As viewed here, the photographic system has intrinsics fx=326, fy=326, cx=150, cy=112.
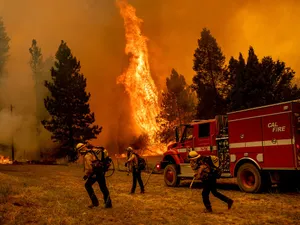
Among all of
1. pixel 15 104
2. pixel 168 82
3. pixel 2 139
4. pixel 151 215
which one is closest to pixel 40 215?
pixel 151 215

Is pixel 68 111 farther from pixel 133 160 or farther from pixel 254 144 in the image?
pixel 254 144

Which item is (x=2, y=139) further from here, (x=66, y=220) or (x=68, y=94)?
(x=66, y=220)

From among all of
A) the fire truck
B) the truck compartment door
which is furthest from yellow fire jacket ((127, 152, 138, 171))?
the truck compartment door

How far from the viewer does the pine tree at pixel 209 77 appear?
3909 centimetres

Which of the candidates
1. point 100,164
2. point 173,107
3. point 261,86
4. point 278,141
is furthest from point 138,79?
point 100,164

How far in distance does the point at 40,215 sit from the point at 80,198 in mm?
Result: 3344

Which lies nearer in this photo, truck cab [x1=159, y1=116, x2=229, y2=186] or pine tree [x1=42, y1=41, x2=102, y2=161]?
truck cab [x1=159, y1=116, x2=229, y2=186]

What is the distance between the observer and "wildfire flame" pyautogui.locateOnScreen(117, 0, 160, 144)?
167ft

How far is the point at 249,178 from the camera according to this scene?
13.6 metres

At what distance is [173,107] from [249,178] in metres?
30.6

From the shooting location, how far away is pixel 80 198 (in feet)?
39.8

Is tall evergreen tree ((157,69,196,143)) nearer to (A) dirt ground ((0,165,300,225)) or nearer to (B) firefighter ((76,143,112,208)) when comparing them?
(A) dirt ground ((0,165,300,225))

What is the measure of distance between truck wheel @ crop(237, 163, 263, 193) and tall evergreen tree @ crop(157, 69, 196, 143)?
2943 centimetres

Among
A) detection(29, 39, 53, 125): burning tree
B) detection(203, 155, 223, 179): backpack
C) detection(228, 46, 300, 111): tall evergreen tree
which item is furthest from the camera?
detection(29, 39, 53, 125): burning tree
